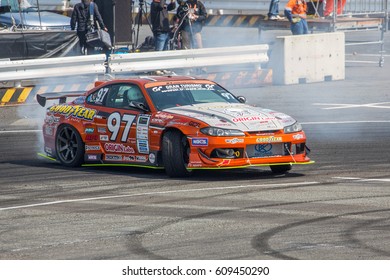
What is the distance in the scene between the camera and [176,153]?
1225cm

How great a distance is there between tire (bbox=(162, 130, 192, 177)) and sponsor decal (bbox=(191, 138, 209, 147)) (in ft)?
0.53

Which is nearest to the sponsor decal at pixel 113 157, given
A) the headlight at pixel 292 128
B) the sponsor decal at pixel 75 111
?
the sponsor decal at pixel 75 111

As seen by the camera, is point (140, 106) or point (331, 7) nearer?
point (140, 106)

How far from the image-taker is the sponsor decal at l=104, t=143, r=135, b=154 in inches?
511

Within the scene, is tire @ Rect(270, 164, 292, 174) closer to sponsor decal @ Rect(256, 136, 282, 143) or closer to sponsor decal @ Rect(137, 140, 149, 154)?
sponsor decal @ Rect(256, 136, 282, 143)

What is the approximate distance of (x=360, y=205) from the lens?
1028 cm

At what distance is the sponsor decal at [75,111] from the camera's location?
44.5 feet

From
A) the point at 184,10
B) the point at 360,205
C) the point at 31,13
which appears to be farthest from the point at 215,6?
the point at 360,205

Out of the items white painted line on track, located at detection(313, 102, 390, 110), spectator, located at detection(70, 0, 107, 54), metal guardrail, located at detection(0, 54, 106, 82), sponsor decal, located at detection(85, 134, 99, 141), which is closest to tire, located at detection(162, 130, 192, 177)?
sponsor decal, located at detection(85, 134, 99, 141)

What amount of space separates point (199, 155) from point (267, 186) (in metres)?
0.94

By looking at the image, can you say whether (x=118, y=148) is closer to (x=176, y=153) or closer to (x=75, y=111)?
(x=75, y=111)

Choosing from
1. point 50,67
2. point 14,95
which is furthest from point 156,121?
point 50,67

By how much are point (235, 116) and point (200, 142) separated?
59cm

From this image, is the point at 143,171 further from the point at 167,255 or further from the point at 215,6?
the point at 215,6
